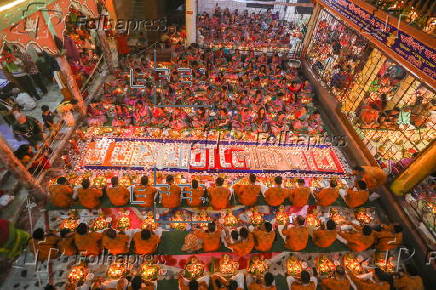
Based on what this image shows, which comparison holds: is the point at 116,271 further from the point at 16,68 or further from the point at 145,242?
the point at 16,68

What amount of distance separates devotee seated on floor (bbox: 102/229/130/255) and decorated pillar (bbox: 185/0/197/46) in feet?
37.8

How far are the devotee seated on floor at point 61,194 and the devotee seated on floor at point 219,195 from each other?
349cm

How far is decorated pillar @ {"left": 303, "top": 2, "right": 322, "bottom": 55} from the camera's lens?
12688mm

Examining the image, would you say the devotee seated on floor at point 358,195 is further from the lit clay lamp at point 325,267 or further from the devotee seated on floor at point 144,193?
the devotee seated on floor at point 144,193

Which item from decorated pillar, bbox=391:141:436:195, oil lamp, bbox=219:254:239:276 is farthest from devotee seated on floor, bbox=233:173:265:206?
decorated pillar, bbox=391:141:436:195

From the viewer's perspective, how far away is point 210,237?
559 centimetres

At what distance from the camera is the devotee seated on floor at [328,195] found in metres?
6.66

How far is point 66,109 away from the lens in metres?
8.15

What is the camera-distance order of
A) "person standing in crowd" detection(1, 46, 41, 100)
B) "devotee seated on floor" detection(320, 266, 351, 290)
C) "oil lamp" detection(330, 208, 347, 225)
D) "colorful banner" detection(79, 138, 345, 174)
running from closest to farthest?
"devotee seated on floor" detection(320, 266, 351, 290)
"oil lamp" detection(330, 208, 347, 225)
"colorful banner" detection(79, 138, 345, 174)
"person standing in crowd" detection(1, 46, 41, 100)

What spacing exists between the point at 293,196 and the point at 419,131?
6062mm

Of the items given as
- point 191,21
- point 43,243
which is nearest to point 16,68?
point 43,243

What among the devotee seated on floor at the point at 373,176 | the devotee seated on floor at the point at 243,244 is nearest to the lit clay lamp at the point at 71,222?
the devotee seated on floor at the point at 243,244

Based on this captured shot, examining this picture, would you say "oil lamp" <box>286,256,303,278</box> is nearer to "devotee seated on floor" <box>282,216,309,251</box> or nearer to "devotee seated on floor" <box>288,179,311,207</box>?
"devotee seated on floor" <box>282,216,309,251</box>

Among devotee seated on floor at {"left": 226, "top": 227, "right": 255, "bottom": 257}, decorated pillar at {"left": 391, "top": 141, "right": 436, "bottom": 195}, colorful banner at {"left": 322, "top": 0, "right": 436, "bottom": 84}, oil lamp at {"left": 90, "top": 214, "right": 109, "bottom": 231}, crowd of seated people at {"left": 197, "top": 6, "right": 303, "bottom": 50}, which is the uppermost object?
crowd of seated people at {"left": 197, "top": 6, "right": 303, "bottom": 50}
